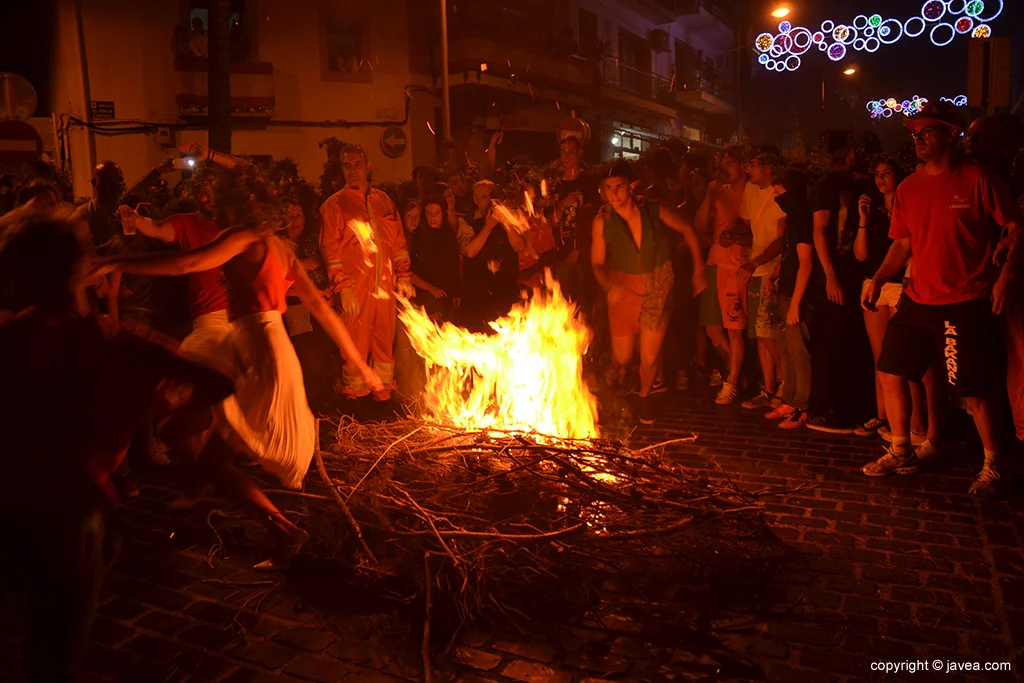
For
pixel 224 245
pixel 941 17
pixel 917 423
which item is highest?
pixel 941 17

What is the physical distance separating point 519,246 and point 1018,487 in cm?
496

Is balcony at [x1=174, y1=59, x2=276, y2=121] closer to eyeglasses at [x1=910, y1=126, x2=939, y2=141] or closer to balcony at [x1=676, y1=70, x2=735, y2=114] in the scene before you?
eyeglasses at [x1=910, y1=126, x2=939, y2=141]

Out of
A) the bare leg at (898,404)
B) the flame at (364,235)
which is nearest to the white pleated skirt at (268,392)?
the flame at (364,235)

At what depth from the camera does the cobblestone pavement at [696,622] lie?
347 centimetres

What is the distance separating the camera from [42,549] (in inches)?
103

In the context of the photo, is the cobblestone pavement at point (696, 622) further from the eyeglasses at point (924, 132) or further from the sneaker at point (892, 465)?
the eyeglasses at point (924, 132)

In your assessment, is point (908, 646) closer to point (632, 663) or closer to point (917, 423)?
point (632, 663)

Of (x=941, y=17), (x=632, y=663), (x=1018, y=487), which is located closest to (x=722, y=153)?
(x=1018, y=487)

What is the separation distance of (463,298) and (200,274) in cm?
335

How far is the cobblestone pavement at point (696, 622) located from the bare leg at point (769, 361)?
2.71 metres

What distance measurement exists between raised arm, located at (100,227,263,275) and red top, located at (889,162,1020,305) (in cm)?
441

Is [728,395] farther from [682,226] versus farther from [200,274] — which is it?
[200,274]

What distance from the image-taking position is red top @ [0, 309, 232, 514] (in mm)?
2643

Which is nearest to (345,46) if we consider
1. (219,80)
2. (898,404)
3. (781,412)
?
(219,80)
